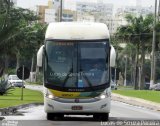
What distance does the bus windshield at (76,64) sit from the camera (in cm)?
2262

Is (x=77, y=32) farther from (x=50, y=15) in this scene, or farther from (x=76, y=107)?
(x=50, y=15)

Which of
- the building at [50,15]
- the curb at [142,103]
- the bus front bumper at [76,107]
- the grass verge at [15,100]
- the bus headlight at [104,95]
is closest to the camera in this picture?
the bus front bumper at [76,107]

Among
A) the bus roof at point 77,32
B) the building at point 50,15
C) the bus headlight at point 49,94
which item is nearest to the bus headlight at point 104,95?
the bus headlight at point 49,94

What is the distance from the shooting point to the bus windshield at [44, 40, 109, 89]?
74.2 ft

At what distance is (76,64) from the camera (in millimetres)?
22750

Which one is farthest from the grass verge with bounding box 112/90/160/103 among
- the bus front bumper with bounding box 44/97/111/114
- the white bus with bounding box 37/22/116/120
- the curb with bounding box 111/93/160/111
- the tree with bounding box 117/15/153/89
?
the tree with bounding box 117/15/153/89

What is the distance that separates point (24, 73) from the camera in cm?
4025

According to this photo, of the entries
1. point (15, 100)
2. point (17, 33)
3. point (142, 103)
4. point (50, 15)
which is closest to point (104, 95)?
point (15, 100)

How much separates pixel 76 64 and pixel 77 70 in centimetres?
22

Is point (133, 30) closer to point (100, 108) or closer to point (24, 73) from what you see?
point (24, 73)

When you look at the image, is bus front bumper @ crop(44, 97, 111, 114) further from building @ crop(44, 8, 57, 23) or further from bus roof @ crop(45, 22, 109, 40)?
building @ crop(44, 8, 57, 23)

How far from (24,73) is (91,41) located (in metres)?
17.8

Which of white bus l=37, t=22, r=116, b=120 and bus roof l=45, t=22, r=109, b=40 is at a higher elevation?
bus roof l=45, t=22, r=109, b=40

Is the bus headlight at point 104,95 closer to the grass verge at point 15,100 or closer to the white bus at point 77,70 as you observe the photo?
the white bus at point 77,70
